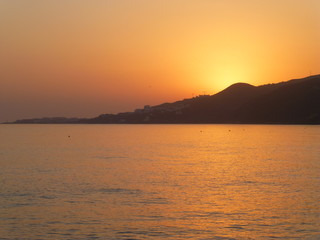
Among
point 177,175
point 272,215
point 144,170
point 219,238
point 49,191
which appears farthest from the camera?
point 144,170

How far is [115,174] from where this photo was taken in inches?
2108

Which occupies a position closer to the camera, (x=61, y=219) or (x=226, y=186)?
(x=61, y=219)

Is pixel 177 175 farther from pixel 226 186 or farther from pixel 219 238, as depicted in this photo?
pixel 219 238

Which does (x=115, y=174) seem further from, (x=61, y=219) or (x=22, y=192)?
(x=61, y=219)

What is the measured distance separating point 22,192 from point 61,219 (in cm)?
1107

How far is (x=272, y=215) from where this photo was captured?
31531 millimetres

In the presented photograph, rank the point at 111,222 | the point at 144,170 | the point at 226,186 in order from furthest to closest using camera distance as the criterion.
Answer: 1. the point at 144,170
2. the point at 226,186
3. the point at 111,222

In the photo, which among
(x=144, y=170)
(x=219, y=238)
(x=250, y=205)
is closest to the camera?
(x=219, y=238)

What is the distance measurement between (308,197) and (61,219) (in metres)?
20.4

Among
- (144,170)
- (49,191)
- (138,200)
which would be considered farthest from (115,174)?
(138,200)

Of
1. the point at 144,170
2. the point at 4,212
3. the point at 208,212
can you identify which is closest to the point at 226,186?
the point at 208,212

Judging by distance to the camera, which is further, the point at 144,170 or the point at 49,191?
the point at 144,170

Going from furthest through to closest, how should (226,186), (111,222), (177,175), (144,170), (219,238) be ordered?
(144,170) < (177,175) < (226,186) < (111,222) < (219,238)

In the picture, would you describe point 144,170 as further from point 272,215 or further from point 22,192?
point 272,215
